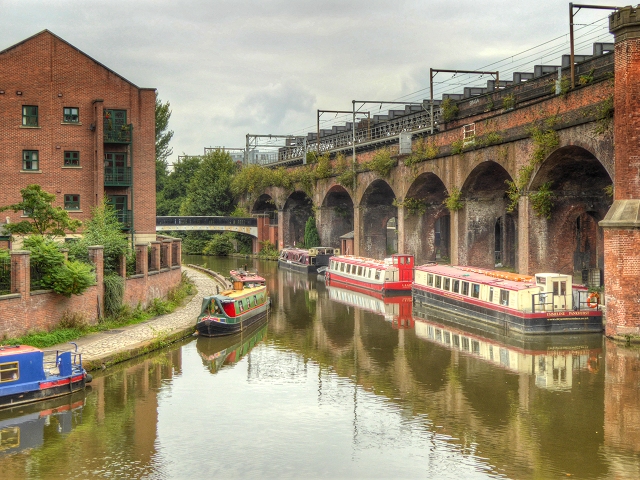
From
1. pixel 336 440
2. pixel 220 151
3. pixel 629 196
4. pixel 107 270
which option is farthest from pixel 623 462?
pixel 220 151

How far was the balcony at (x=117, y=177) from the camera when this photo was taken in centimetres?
3209

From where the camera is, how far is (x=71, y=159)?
103 feet

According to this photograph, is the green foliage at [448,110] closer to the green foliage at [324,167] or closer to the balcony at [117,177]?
the green foliage at [324,167]

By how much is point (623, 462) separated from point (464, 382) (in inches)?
220

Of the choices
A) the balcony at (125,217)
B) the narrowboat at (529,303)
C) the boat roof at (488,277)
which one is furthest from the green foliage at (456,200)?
the balcony at (125,217)

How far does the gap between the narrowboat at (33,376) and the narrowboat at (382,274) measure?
1976cm

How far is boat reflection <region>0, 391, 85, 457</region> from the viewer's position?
13602 mm

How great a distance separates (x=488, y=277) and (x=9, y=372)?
55.7 ft

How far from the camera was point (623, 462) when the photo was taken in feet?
41.3

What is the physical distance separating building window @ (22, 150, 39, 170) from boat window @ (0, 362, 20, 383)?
17217mm

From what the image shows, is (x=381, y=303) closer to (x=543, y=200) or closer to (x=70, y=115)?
(x=543, y=200)

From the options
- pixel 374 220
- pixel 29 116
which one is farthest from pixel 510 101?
pixel 29 116

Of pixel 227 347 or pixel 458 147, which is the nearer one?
pixel 227 347

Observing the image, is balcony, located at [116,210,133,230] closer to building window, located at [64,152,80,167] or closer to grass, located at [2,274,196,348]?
building window, located at [64,152,80,167]
